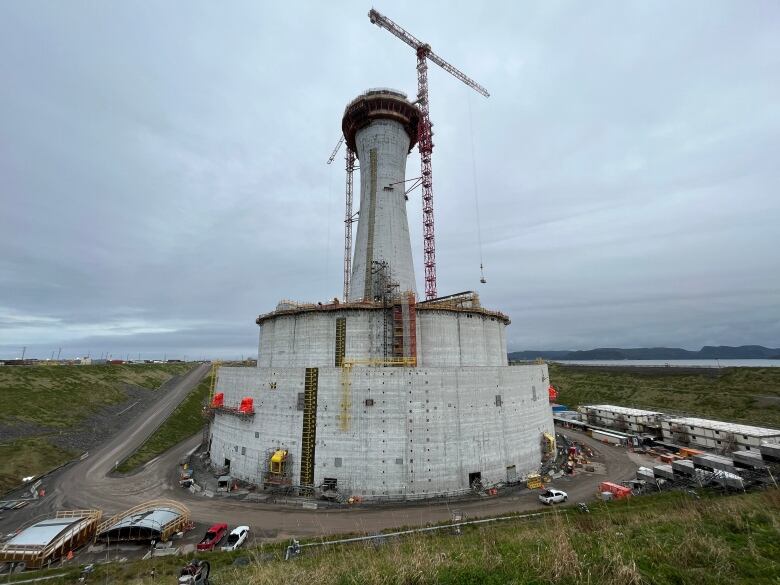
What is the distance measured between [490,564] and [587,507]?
1956cm

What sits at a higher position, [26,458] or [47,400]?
[47,400]

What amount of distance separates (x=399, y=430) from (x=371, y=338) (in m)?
9.49

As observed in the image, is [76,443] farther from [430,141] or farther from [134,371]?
[430,141]

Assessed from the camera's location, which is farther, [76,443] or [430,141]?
[430,141]

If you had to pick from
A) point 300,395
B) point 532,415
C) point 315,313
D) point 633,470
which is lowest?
point 633,470

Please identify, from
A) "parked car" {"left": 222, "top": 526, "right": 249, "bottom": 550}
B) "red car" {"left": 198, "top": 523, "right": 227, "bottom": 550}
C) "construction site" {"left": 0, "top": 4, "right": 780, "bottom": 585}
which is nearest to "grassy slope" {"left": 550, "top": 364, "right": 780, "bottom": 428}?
"construction site" {"left": 0, "top": 4, "right": 780, "bottom": 585}

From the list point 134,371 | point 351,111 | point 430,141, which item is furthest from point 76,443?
point 430,141

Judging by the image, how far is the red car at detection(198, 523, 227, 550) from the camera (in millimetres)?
21984

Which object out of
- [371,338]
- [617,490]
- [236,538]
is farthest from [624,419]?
[236,538]

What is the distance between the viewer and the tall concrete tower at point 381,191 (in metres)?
42.4

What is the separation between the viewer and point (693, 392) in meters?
74.0

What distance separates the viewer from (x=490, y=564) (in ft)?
32.4

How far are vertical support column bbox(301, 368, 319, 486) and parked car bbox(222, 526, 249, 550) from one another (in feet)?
25.7

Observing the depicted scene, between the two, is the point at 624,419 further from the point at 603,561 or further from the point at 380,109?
the point at 380,109
